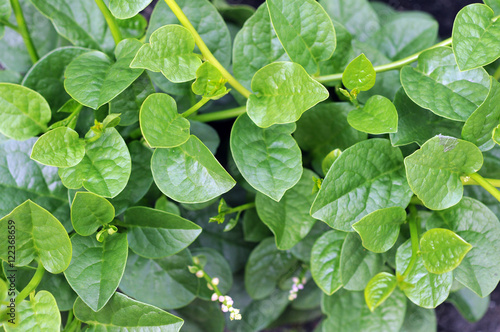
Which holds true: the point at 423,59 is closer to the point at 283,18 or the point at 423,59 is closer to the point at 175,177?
the point at 283,18

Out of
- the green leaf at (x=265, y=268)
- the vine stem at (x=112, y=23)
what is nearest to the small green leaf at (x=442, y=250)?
the green leaf at (x=265, y=268)

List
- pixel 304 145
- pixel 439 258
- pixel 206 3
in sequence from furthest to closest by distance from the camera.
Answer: pixel 304 145
pixel 206 3
pixel 439 258

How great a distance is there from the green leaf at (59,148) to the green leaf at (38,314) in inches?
7.0

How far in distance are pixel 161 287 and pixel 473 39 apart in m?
0.61

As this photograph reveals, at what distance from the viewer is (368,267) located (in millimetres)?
737

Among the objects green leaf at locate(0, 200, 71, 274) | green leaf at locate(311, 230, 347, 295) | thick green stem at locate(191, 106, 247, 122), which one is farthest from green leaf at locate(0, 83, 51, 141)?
green leaf at locate(311, 230, 347, 295)

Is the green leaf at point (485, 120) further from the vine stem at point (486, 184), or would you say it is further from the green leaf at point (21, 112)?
the green leaf at point (21, 112)

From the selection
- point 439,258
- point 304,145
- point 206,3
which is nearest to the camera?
point 439,258

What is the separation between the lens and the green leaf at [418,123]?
66 cm

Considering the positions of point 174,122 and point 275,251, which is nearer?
point 174,122

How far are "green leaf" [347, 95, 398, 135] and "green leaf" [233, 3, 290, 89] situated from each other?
15 centimetres

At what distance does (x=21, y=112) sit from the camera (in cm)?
63

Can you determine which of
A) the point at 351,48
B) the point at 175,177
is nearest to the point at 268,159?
the point at 175,177

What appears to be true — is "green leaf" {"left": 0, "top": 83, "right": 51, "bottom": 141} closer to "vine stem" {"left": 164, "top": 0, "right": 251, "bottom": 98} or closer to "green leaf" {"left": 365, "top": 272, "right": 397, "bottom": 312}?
"vine stem" {"left": 164, "top": 0, "right": 251, "bottom": 98}
